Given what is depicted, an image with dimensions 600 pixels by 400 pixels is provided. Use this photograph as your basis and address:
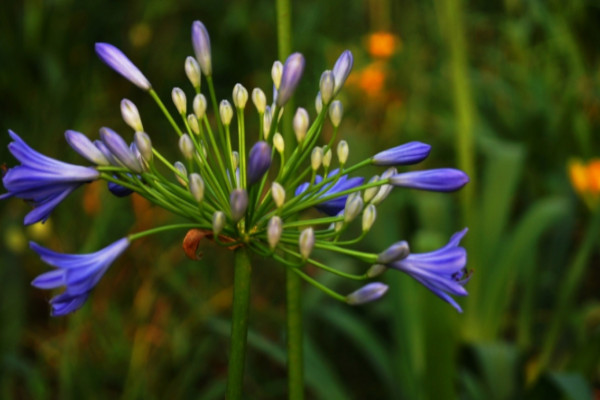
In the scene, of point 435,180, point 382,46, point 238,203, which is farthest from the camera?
point 382,46

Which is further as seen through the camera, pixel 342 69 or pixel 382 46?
pixel 382 46

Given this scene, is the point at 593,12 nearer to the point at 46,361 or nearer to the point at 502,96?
the point at 502,96

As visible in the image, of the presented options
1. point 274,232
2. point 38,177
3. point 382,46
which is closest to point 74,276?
point 38,177

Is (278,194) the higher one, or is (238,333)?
(278,194)

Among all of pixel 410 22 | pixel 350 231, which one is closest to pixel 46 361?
pixel 350 231

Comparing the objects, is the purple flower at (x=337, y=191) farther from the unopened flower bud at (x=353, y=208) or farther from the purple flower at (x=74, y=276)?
the purple flower at (x=74, y=276)

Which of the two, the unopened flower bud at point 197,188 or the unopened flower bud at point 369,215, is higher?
the unopened flower bud at point 197,188

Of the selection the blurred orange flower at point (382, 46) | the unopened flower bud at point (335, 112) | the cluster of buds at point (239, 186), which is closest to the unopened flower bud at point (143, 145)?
the cluster of buds at point (239, 186)

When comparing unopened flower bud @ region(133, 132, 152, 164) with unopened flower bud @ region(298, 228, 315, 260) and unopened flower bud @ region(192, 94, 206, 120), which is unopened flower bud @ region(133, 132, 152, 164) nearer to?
unopened flower bud @ region(192, 94, 206, 120)

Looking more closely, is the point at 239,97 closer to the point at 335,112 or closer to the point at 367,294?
the point at 335,112
